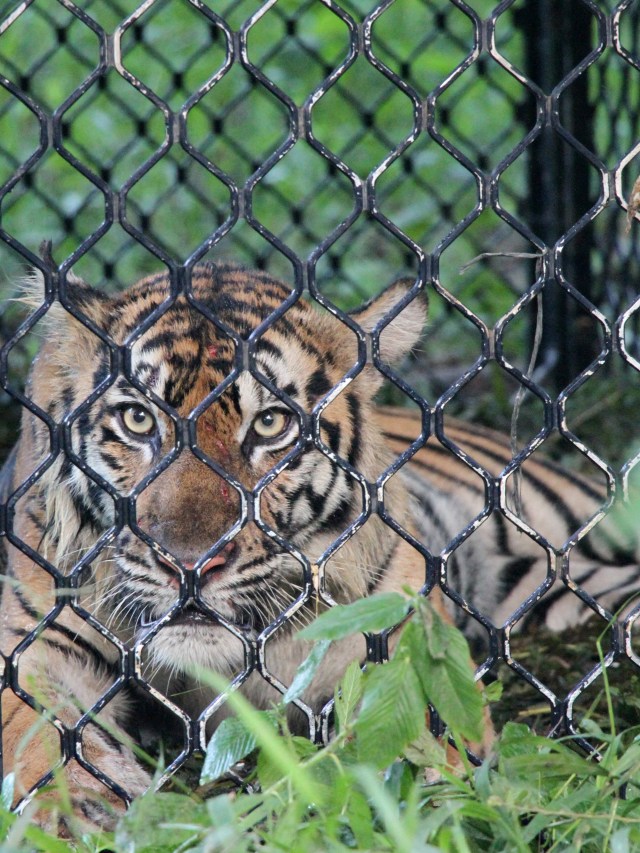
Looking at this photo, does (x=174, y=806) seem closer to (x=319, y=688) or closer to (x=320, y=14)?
(x=319, y=688)

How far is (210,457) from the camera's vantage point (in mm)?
1819

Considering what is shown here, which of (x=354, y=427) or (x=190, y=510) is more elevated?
(x=354, y=427)

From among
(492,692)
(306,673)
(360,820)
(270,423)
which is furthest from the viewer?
(270,423)

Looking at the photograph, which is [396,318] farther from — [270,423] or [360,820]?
[360,820]

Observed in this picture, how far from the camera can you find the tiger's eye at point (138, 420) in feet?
6.40

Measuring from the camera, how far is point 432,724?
167cm

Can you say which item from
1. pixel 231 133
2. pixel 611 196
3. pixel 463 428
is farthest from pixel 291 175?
pixel 611 196

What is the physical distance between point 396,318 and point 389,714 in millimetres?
1003

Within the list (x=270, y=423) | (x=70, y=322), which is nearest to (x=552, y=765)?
(x=270, y=423)

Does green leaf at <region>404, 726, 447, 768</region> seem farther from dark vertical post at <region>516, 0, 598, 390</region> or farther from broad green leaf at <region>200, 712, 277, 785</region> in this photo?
dark vertical post at <region>516, 0, 598, 390</region>

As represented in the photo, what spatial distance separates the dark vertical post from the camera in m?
3.42

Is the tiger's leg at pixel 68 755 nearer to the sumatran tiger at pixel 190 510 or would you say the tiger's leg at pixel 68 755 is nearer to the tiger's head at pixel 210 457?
the sumatran tiger at pixel 190 510

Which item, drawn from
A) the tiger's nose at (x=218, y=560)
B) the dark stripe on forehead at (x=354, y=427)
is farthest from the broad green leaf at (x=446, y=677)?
the dark stripe on forehead at (x=354, y=427)

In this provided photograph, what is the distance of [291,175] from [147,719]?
3.45 m
